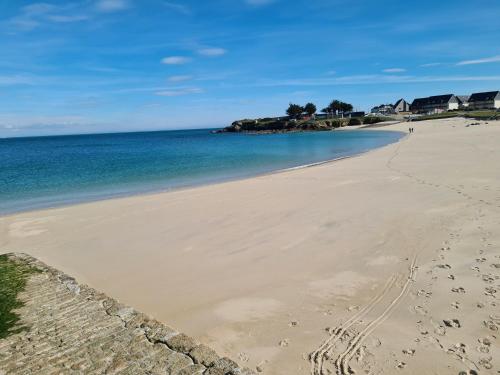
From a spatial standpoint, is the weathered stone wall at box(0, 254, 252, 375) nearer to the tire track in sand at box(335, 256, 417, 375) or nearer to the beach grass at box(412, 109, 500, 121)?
the tire track in sand at box(335, 256, 417, 375)

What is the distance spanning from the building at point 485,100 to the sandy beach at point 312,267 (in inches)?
4795

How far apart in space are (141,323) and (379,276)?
15.2 ft

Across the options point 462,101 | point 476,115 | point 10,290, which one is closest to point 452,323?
point 10,290

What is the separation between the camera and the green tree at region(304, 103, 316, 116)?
489 feet

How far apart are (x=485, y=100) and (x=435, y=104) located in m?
16.2

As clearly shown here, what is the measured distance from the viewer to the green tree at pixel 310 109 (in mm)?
149075

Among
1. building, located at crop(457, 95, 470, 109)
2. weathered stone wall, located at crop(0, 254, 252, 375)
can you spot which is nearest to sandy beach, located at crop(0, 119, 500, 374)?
weathered stone wall, located at crop(0, 254, 252, 375)

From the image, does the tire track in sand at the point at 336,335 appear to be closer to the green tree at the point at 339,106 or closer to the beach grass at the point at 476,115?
the beach grass at the point at 476,115

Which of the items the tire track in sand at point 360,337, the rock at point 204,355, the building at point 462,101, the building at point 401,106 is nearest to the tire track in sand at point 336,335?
the tire track in sand at point 360,337

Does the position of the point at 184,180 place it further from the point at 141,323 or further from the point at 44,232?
the point at 141,323

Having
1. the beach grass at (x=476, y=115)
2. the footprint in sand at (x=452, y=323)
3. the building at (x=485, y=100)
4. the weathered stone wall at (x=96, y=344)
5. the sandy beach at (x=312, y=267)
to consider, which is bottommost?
the sandy beach at (x=312, y=267)

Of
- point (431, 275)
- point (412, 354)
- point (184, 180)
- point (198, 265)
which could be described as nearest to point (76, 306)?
point (198, 265)

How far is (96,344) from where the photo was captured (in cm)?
522

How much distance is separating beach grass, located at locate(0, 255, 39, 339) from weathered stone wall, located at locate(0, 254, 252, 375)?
139mm
